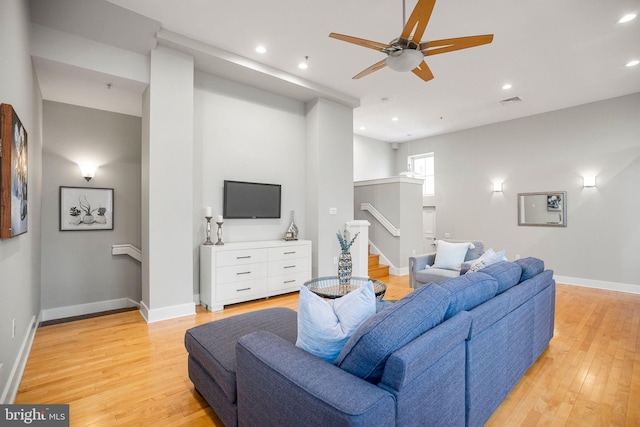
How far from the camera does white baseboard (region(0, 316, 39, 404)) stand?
75.5 inches

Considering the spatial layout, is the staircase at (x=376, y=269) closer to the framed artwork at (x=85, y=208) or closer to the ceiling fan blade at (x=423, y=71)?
the ceiling fan blade at (x=423, y=71)

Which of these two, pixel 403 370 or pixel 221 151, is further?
pixel 221 151

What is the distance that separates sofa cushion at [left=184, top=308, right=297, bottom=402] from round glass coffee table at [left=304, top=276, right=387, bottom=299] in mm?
560

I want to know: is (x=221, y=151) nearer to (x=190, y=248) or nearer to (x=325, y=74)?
(x=190, y=248)

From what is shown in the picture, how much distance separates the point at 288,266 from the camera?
4.60 m

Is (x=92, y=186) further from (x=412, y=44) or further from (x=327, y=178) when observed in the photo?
(x=412, y=44)

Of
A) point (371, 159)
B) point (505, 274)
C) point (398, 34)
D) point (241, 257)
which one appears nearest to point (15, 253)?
point (241, 257)

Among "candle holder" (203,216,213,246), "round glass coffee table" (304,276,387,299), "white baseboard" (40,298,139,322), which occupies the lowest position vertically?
"white baseboard" (40,298,139,322)

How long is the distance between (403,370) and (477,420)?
0.97m

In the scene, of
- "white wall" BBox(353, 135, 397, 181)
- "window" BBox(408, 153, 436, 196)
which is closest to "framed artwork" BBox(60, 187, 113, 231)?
"white wall" BBox(353, 135, 397, 181)

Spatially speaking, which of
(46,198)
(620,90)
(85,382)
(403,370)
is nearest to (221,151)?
(46,198)

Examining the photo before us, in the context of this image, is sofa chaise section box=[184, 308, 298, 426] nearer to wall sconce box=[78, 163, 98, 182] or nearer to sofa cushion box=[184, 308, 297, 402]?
sofa cushion box=[184, 308, 297, 402]

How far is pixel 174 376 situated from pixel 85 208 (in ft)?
10.2

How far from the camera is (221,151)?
14.5 feet
